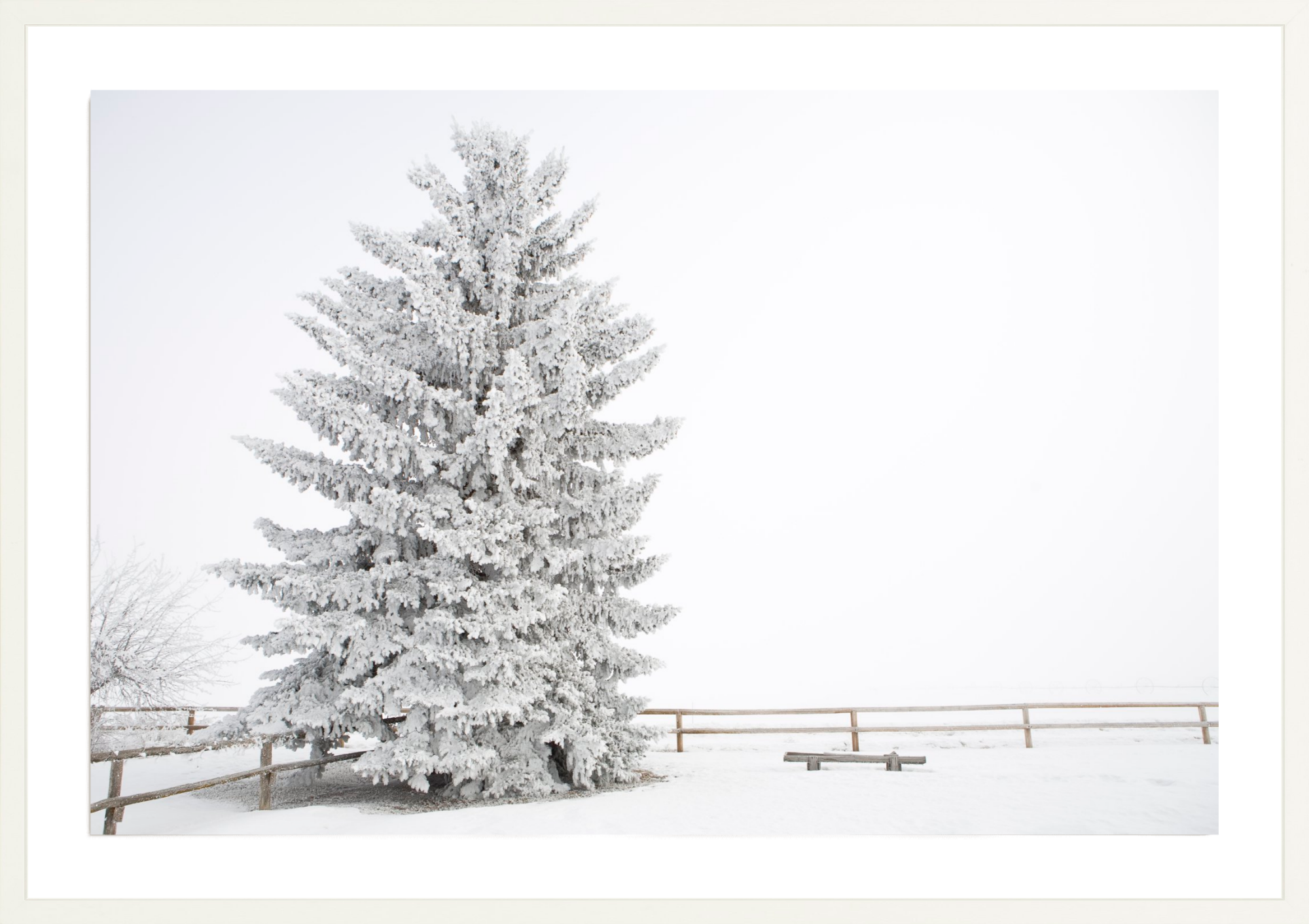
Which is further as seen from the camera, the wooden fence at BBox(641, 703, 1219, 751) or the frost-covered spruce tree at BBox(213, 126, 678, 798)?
the wooden fence at BBox(641, 703, 1219, 751)

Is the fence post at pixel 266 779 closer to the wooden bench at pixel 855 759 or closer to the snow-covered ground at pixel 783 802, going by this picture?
the snow-covered ground at pixel 783 802

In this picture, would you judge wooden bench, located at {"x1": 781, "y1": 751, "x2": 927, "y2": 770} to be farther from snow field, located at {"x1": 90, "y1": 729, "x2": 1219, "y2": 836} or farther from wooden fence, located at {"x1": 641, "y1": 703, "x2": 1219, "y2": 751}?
wooden fence, located at {"x1": 641, "y1": 703, "x2": 1219, "y2": 751}

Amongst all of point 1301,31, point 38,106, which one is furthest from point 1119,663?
point 38,106

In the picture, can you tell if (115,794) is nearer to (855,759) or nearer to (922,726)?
(855,759)

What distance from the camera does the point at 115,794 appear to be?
19.0ft

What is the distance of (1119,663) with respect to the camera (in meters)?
15.6

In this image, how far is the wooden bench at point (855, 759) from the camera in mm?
7883

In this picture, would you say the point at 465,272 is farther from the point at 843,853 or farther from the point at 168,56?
the point at 843,853

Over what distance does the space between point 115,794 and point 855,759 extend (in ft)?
21.1

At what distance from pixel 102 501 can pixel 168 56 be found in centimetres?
482

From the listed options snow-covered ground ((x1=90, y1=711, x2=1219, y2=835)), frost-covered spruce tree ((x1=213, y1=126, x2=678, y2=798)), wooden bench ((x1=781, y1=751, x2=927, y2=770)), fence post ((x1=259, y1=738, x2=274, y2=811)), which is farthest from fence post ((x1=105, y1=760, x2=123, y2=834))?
wooden bench ((x1=781, y1=751, x2=927, y2=770))

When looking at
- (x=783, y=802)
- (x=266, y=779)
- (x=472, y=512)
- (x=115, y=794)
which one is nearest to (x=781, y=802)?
(x=783, y=802)

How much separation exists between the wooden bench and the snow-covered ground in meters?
0.12

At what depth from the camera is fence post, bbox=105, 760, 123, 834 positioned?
5754 millimetres
